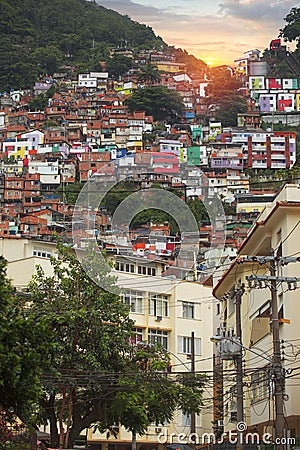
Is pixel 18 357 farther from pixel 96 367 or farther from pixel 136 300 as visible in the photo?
pixel 136 300

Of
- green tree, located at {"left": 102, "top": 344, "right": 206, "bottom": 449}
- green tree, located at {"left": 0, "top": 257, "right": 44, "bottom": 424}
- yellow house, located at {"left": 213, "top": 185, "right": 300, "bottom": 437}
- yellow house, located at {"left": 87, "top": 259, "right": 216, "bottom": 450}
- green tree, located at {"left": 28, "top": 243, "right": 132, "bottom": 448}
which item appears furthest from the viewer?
yellow house, located at {"left": 87, "top": 259, "right": 216, "bottom": 450}

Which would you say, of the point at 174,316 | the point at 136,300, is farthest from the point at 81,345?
the point at 174,316

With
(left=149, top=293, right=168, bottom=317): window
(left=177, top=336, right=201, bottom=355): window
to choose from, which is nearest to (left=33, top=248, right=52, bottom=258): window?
(left=149, top=293, right=168, bottom=317): window

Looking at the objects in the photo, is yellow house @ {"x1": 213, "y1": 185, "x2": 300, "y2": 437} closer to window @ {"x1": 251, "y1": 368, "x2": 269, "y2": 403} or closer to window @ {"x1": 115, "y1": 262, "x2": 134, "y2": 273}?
window @ {"x1": 251, "y1": 368, "x2": 269, "y2": 403}

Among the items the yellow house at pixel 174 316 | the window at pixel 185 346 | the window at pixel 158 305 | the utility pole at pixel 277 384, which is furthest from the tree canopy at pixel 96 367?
the window at pixel 185 346

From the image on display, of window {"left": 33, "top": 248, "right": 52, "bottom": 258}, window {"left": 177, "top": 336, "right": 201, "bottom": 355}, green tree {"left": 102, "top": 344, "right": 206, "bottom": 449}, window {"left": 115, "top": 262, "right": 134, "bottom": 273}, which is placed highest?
window {"left": 33, "top": 248, "right": 52, "bottom": 258}

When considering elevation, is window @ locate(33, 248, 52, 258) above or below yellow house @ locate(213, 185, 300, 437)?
above

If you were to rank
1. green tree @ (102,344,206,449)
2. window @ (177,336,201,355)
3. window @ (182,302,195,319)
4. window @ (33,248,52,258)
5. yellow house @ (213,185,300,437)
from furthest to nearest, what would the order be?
1. window @ (33,248,52,258)
2. window @ (182,302,195,319)
3. window @ (177,336,201,355)
4. green tree @ (102,344,206,449)
5. yellow house @ (213,185,300,437)
